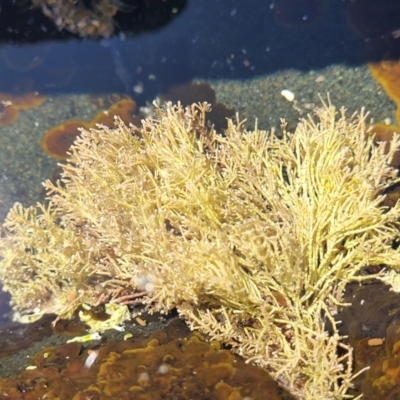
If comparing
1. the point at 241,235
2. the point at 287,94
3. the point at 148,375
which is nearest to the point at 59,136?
the point at 287,94

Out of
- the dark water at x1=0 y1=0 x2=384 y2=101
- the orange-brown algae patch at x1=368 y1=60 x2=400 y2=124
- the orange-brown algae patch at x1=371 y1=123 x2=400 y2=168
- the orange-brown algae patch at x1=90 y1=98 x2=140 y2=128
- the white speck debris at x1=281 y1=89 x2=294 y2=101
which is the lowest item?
the orange-brown algae patch at x1=371 y1=123 x2=400 y2=168

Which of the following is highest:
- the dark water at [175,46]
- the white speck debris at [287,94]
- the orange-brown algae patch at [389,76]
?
the dark water at [175,46]

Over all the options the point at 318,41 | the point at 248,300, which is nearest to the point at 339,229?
the point at 248,300

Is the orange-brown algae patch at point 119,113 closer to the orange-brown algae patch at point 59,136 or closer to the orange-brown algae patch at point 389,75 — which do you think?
the orange-brown algae patch at point 59,136

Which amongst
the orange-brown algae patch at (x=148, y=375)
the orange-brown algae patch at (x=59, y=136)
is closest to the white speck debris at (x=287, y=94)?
the orange-brown algae patch at (x=59, y=136)

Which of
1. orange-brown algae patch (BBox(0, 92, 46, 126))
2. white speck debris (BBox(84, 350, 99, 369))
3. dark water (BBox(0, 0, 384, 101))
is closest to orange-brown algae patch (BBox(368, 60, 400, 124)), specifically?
dark water (BBox(0, 0, 384, 101))

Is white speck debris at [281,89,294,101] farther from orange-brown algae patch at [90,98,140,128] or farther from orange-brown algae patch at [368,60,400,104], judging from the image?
orange-brown algae patch at [90,98,140,128]

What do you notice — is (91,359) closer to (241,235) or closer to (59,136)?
(241,235)
